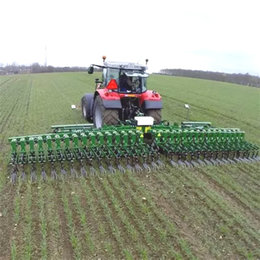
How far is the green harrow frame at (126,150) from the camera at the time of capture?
591 centimetres

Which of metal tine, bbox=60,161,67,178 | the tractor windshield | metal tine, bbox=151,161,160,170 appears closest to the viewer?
metal tine, bbox=60,161,67,178

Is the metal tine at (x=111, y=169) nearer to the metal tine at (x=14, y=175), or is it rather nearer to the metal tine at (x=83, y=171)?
the metal tine at (x=83, y=171)

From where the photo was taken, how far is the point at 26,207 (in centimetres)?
464

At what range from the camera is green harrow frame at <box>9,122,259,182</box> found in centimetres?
591

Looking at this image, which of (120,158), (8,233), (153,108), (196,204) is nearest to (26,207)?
(8,233)

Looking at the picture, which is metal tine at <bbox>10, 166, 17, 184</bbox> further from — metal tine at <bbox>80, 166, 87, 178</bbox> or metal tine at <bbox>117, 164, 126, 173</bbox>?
metal tine at <bbox>117, 164, 126, 173</bbox>

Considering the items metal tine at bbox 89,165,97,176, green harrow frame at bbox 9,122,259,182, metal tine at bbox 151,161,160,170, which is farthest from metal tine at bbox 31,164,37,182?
metal tine at bbox 151,161,160,170

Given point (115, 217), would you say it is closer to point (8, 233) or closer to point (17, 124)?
point (8, 233)

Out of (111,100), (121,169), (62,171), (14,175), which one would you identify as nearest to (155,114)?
(111,100)

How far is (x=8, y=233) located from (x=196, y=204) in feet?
9.55

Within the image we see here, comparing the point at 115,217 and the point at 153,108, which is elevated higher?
the point at 153,108

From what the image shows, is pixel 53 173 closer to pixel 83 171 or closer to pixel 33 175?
pixel 33 175

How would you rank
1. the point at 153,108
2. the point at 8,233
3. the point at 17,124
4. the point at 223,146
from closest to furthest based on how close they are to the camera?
the point at 8,233, the point at 223,146, the point at 153,108, the point at 17,124

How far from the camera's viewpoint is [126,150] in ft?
20.9
